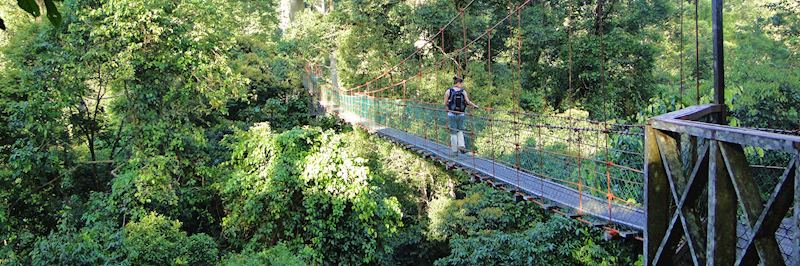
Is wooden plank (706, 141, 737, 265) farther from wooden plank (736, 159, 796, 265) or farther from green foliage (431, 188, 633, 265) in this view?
green foliage (431, 188, 633, 265)

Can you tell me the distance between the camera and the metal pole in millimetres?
1722

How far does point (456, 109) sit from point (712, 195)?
3.24 m

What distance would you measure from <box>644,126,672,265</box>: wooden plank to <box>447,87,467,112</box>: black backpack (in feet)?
9.39

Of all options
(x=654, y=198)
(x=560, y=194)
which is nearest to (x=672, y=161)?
(x=654, y=198)

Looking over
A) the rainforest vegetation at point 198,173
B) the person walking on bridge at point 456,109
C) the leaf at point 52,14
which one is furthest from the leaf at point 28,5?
the rainforest vegetation at point 198,173

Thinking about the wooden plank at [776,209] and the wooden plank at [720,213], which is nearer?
the wooden plank at [776,209]

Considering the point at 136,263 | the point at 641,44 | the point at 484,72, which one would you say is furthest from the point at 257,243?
the point at 641,44

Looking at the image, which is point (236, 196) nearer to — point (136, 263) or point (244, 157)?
point (244, 157)

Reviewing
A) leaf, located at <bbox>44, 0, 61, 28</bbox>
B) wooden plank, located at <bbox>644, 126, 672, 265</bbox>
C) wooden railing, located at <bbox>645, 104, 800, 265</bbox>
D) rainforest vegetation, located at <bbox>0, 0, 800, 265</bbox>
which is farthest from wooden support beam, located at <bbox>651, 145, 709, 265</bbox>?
rainforest vegetation, located at <bbox>0, 0, 800, 265</bbox>

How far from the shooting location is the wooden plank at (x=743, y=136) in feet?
3.29

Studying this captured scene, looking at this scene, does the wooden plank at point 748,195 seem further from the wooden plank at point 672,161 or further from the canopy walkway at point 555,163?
the wooden plank at point 672,161

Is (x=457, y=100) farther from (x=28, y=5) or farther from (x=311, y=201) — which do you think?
(x=28, y=5)

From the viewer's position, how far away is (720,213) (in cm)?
119

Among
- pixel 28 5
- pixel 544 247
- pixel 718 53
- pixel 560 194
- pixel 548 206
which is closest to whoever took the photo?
pixel 28 5
